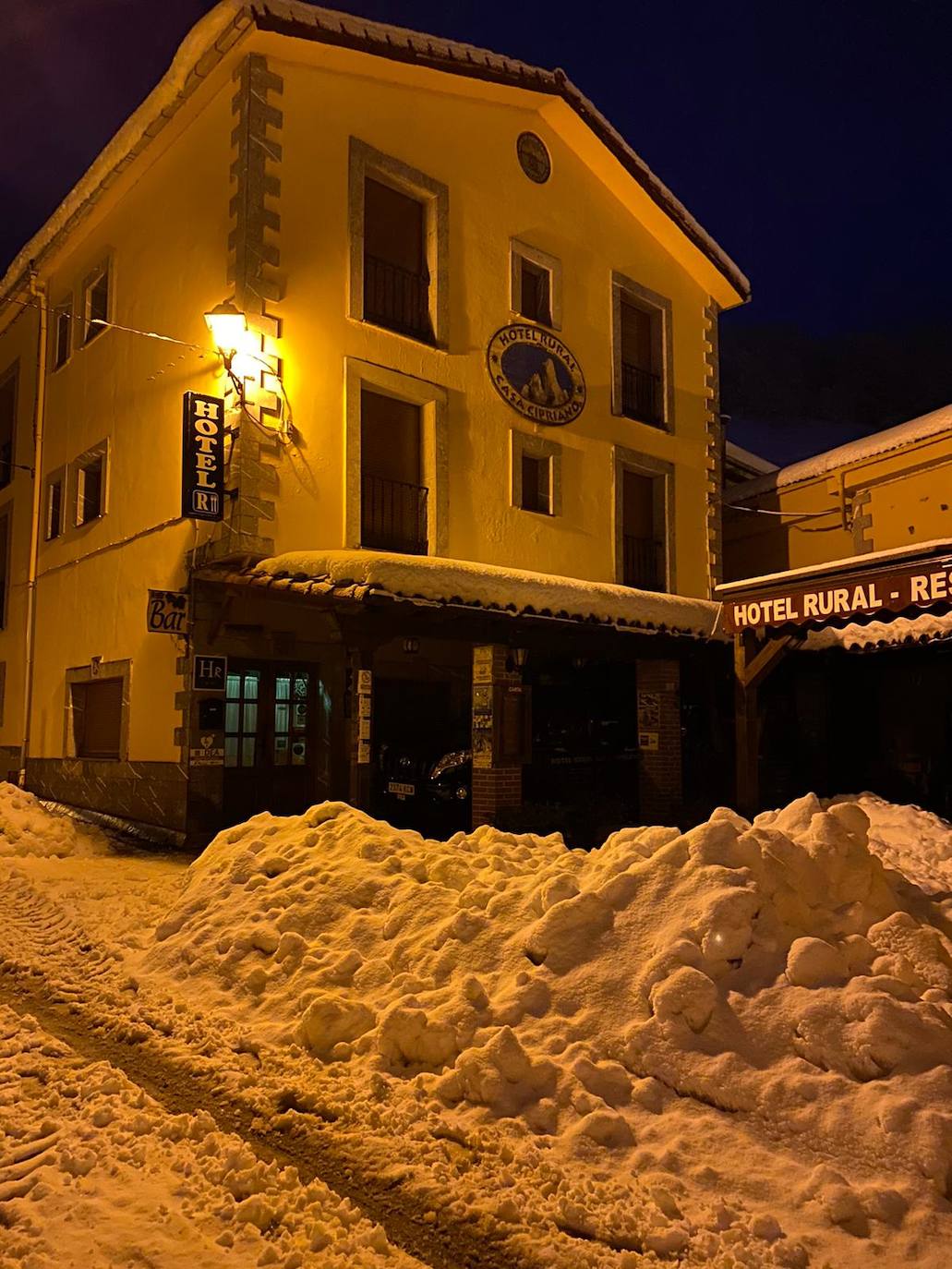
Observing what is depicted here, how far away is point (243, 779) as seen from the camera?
11.1 meters

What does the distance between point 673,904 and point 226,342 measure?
8245mm

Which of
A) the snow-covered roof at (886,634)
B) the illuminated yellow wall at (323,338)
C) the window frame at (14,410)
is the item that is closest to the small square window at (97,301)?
the illuminated yellow wall at (323,338)

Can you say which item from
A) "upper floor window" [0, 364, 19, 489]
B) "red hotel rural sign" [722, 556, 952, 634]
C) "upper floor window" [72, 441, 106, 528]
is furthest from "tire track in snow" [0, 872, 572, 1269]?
"upper floor window" [0, 364, 19, 489]

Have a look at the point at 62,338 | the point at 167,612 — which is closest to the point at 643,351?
the point at 167,612

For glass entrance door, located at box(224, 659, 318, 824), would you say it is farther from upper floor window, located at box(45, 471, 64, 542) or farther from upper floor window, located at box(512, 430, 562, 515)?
upper floor window, located at box(45, 471, 64, 542)

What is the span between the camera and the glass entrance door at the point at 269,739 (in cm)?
1106

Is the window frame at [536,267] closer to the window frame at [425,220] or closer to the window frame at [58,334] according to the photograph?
the window frame at [425,220]

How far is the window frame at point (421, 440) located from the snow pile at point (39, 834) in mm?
4637

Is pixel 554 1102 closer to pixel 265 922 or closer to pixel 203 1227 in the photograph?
pixel 203 1227

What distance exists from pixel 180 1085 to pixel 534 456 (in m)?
10.7

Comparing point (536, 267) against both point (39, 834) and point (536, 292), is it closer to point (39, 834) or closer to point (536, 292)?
point (536, 292)

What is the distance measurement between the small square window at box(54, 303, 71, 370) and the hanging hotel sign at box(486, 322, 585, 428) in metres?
7.40

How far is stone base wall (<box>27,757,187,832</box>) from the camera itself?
34.0 ft

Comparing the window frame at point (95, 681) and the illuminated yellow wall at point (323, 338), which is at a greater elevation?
the illuminated yellow wall at point (323, 338)
